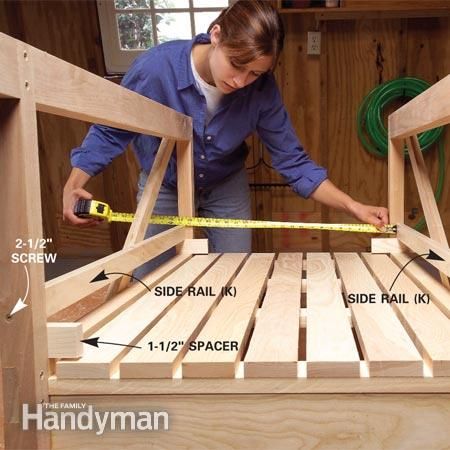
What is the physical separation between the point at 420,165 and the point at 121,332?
126 centimetres

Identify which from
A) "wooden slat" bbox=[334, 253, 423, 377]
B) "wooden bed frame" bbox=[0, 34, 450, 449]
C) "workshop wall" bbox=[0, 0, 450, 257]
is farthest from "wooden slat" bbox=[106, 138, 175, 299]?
"workshop wall" bbox=[0, 0, 450, 257]

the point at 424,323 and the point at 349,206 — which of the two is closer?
the point at 424,323

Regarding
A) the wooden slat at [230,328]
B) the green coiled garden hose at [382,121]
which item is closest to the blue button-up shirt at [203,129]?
the wooden slat at [230,328]

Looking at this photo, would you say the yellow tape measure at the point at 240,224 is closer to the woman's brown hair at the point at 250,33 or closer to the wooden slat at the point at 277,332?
the wooden slat at the point at 277,332

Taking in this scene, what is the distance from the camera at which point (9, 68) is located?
2.85 ft

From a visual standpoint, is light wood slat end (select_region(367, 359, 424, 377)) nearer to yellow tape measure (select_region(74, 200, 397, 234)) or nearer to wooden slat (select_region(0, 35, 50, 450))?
wooden slat (select_region(0, 35, 50, 450))

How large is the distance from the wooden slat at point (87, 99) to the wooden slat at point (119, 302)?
42cm

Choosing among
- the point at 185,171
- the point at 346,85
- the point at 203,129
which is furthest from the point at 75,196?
the point at 346,85

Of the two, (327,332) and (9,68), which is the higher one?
(9,68)

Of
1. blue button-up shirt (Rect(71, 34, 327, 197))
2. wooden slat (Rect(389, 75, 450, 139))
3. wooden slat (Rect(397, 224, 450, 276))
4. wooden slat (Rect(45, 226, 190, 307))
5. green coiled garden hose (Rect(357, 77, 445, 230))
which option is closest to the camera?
wooden slat (Rect(45, 226, 190, 307))

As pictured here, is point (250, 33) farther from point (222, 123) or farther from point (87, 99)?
point (87, 99)

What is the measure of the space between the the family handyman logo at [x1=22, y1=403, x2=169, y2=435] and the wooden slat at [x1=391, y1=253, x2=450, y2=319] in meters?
0.67

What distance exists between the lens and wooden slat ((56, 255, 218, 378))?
0.96 metres

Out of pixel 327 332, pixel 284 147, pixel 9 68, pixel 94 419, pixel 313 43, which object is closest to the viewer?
pixel 9 68
